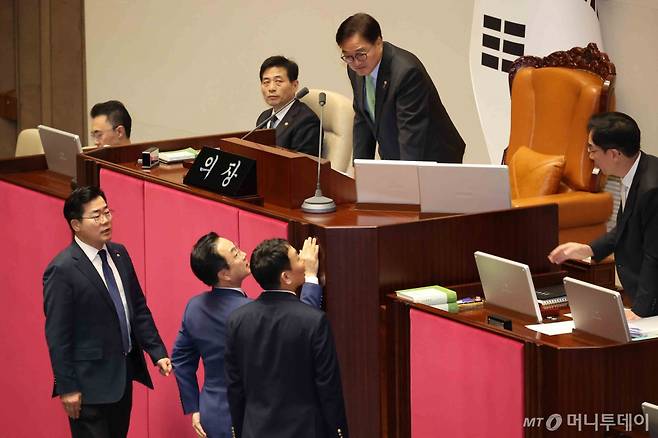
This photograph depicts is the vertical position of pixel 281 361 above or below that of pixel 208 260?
below

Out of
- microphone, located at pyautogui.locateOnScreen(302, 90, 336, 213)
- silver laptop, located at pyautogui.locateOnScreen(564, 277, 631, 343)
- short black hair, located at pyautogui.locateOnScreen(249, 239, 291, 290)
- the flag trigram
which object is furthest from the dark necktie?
the flag trigram

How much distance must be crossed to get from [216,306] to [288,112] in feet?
6.72

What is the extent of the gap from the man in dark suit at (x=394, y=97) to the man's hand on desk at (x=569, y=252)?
3.46 ft

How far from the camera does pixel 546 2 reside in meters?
6.42

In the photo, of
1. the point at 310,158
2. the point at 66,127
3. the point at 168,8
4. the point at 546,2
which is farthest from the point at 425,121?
the point at 66,127

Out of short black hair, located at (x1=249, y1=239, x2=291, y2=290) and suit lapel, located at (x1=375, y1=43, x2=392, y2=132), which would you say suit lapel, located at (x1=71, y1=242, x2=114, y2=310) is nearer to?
short black hair, located at (x1=249, y1=239, x2=291, y2=290)

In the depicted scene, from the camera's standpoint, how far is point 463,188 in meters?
4.65

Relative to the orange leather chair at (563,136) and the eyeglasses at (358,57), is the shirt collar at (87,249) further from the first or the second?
the orange leather chair at (563,136)

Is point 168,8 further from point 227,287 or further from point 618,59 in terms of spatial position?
point 227,287

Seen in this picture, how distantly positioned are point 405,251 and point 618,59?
2.44m

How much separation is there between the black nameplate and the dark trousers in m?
0.71

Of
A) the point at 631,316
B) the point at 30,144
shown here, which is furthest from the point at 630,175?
the point at 30,144

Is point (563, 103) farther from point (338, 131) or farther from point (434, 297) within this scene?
point (434, 297)

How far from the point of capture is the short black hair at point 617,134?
446 cm
